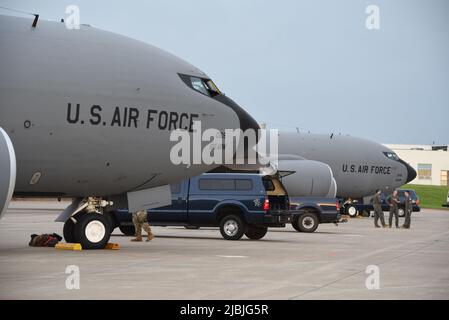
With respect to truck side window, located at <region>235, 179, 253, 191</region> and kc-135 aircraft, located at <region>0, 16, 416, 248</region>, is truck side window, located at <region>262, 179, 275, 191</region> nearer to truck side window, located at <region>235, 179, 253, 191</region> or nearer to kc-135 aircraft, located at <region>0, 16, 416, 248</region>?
truck side window, located at <region>235, 179, 253, 191</region>

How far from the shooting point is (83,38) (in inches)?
821

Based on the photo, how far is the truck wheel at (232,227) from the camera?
A: 1080 inches

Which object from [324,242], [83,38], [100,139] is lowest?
[324,242]

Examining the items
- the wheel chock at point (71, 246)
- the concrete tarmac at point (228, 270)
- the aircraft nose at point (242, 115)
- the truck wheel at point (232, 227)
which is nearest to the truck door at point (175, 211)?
the concrete tarmac at point (228, 270)

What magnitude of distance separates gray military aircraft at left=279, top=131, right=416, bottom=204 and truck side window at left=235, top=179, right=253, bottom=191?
20.3m

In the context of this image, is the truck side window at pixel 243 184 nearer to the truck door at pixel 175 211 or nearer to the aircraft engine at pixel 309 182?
the truck door at pixel 175 211

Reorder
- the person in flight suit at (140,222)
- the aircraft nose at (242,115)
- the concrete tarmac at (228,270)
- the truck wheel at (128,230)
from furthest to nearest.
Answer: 1. the truck wheel at (128,230)
2. the person in flight suit at (140,222)
3. the aircraft nose at (242,115)
4. the concrete tarmac at (228,270)

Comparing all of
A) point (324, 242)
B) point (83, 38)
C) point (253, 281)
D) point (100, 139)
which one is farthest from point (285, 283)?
point (324, 242)

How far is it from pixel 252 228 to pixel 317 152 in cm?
2257

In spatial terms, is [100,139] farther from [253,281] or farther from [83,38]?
[253,281]

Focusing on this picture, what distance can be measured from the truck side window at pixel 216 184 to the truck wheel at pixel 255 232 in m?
1.82

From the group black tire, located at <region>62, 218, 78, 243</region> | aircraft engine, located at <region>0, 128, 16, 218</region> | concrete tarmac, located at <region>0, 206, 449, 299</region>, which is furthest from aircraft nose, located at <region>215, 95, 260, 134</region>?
aircraft engine, located at <region>0, 128, 16, 218</region>

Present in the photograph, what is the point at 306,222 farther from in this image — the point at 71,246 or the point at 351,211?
the point at 351,211

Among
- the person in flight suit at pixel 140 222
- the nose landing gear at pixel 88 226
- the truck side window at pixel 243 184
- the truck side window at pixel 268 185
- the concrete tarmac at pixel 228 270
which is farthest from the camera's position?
the truck side window at pixel 268 185
